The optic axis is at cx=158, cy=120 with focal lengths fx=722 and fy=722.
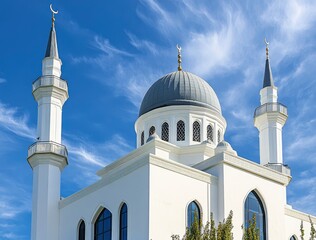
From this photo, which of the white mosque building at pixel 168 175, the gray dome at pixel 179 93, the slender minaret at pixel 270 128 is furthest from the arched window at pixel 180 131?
the slender minaret at pixel 270 128

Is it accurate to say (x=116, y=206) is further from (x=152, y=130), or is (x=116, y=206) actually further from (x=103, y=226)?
(x=152, y=130)

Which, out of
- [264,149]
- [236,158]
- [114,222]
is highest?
[264,149]

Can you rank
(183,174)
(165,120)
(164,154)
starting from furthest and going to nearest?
→ (165,120) < (164,154) < (183,174)

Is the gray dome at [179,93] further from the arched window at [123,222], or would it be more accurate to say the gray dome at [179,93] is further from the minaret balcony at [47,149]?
the arched window at [123,222]

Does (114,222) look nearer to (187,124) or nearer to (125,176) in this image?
(125,176)

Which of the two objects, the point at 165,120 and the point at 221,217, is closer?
the point at 221,217

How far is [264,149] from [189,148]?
4197mm

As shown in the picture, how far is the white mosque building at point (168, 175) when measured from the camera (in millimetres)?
23188

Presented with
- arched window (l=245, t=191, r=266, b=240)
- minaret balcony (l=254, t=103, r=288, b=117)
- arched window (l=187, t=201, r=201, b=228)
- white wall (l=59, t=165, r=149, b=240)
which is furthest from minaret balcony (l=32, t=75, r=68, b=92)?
arched window (l=245, t=191, r=266, b=240)

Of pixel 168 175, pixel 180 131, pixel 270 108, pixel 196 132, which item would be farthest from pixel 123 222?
pixel 270 108

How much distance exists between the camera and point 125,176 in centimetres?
2408

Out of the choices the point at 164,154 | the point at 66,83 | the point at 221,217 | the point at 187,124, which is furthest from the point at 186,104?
the point at 221,217

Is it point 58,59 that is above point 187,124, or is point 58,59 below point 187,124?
above

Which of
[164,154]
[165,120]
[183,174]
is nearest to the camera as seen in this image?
[183,174]
